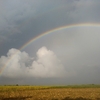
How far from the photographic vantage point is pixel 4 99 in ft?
101

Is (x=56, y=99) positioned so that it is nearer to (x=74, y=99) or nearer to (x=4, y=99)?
(x=74, y=99)

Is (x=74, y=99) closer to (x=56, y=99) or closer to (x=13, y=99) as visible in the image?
(x=56, y=99)

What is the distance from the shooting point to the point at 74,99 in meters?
28.8

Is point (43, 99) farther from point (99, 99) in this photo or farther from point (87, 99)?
point (99, 99)

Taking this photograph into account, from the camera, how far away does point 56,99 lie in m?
29.5

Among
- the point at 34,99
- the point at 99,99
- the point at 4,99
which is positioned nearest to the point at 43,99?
the point at 34,99

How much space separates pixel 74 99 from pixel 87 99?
85.6 inches

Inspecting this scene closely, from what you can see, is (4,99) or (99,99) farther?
(4,99)

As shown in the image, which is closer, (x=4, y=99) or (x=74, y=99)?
(x=74, y=99)

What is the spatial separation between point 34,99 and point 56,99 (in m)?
3.77

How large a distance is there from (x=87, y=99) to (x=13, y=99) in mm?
12897

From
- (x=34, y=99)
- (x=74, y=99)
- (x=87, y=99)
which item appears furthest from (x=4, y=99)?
(x=87, y=99)

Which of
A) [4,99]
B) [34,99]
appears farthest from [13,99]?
A: [34,99]

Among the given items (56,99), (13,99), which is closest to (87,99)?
(56,99)
